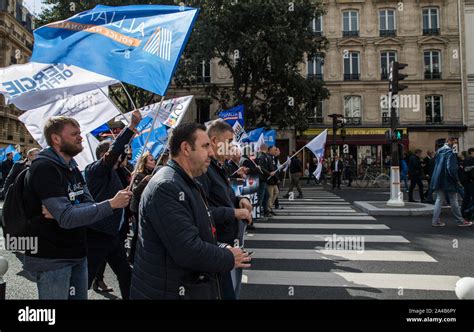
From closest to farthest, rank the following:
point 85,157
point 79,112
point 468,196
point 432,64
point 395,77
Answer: point 79,112
point 85,157
point 468,196
point 395,77
point 432,64

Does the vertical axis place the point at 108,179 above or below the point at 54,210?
above

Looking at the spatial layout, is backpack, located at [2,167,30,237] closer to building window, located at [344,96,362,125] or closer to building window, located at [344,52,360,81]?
building window, located at [344,96,362,125]

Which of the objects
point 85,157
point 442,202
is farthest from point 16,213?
point 442,202

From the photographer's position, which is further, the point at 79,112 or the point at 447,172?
the point at 447,172

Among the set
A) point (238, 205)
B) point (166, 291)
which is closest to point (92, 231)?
point (238, 205)

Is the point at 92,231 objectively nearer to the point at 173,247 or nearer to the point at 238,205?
the point at 238,205

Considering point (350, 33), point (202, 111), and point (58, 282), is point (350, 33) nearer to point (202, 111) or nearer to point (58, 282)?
point (202, 111)

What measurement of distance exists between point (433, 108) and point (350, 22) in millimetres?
9886

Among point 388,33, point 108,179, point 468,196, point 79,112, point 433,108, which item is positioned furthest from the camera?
point 388,33

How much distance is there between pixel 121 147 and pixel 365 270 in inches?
149

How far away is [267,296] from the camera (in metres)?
4.43

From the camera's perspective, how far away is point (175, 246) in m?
2.01

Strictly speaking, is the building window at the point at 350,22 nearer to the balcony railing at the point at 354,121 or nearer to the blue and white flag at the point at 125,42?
the balcony railing at the point at 354,121

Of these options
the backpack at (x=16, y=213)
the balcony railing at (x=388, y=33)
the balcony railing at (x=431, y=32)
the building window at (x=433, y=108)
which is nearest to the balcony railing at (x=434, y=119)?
the building window at (x=433, y=108)
